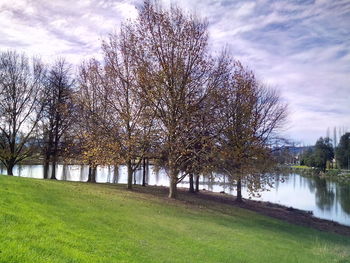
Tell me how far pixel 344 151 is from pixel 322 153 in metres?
5.81

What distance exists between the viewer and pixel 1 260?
5.39 meters

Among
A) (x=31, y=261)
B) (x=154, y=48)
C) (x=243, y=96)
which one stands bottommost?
(x=31, y=261)

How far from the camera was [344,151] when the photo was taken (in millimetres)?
89688

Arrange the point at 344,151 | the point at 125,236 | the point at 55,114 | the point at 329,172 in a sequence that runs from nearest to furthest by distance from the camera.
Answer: the point at 125,236
the point at 55,114
the point at 329,172
the point at 344,151

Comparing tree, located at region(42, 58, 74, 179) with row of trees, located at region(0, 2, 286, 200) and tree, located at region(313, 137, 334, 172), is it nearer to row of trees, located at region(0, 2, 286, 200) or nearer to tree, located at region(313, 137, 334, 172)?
row of trees, located at region(0, 2, 286, 200)

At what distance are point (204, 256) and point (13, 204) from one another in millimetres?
6337

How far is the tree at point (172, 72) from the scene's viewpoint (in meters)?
20.9

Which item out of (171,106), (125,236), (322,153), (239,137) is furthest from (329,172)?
(125,236)

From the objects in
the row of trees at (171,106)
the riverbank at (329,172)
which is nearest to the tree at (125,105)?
the row of trees at (171,106)

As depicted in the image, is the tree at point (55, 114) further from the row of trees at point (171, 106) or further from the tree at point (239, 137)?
the tree at point (239, 137)

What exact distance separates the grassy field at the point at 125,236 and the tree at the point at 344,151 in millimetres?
81716

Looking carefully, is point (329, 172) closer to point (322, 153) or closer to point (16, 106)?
point (322, 153)

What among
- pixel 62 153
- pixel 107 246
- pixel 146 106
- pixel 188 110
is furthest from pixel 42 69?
pixel 107 246

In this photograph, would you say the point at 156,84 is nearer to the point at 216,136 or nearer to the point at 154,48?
the point at 154,48
